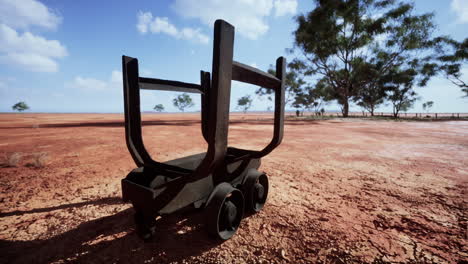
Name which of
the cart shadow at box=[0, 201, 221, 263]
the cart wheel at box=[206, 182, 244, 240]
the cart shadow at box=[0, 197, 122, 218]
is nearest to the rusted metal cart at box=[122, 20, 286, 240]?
the cart wheel at box=[206, 182, 244, 240]

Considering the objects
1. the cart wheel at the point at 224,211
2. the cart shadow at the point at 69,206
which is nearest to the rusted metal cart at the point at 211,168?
the cart wheel at the point at 224,211

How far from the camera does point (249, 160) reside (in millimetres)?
2746

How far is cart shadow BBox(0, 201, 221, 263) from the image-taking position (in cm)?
191

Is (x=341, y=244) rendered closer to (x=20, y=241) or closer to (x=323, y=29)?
(x=20, y=241)

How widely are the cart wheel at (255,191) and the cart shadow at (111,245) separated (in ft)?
2.39

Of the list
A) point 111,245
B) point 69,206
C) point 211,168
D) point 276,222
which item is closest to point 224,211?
point 211,168

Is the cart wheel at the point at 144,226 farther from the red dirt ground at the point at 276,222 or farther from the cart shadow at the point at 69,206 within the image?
the cart shadow at the point at 69,206

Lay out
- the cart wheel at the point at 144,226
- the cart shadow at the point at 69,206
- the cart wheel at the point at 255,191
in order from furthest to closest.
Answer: the cart shadow at the point at 69,206
the cart wheel at the point at 255,191
the cart wheel at the point at 144,226

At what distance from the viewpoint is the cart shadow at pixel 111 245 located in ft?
6.25

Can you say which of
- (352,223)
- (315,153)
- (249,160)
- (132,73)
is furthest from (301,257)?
(315,153)

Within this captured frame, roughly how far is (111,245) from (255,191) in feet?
6.18

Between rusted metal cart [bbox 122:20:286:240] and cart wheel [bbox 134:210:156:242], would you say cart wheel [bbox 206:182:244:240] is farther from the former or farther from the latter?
cart wheel [bbox 134:210:156:242]

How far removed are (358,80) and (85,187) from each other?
3791 centimetres

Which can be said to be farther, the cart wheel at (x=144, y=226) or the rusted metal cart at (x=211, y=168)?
the cart wheel at (x=144, y=226)
